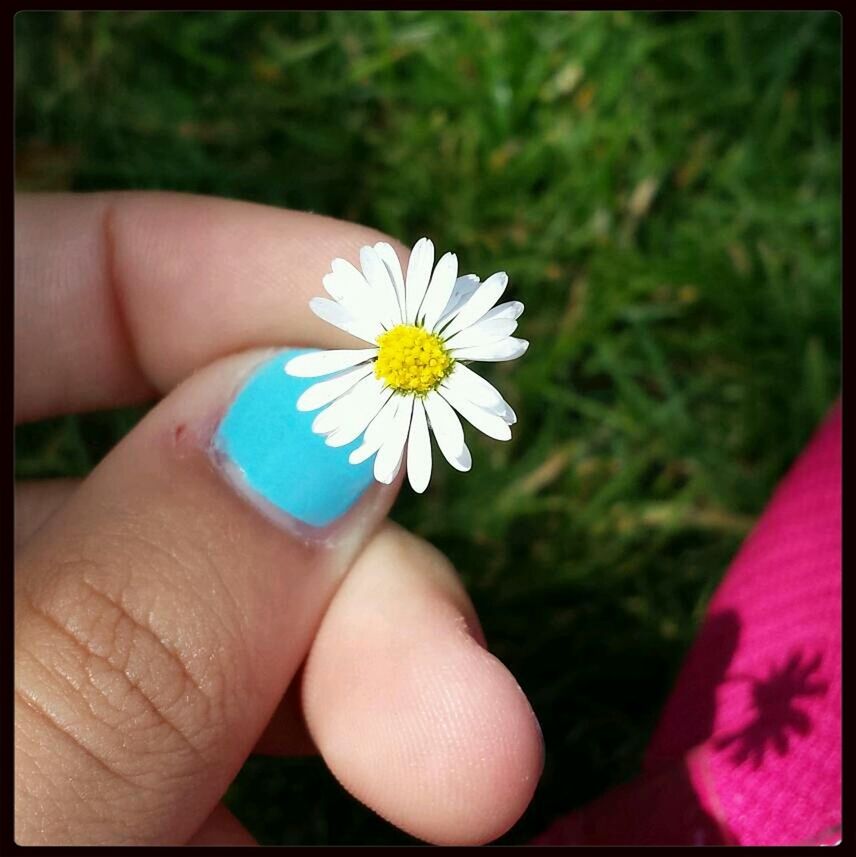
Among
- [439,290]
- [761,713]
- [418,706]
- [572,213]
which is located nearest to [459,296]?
[439,290]

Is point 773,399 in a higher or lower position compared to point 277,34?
lower

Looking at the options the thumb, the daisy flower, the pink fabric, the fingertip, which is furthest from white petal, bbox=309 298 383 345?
the pink fabric

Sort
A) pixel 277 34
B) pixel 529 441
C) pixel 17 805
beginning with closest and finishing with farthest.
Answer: pixel 17 805, pixel 529 441, pixel 277 34

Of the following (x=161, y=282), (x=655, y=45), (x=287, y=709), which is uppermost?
(x=655, y=45)

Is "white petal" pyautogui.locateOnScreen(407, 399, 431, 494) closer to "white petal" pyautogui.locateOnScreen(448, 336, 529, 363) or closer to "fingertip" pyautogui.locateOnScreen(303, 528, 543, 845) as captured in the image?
"white petal" pyautogui.locateOnScreen(448, 336, 529, 363)

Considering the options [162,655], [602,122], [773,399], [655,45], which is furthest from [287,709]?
[655,45]

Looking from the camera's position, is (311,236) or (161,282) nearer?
(311,236)

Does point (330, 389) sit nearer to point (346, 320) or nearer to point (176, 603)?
point (346, 320)

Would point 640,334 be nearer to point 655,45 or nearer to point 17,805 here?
point 655,45
